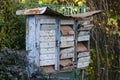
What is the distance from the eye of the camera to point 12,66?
400 centimetres

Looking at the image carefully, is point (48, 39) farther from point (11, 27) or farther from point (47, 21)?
point (11, 27)

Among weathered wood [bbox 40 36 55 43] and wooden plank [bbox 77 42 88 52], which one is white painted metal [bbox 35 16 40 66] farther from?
wooden plank [bbox 77 42 88 52]

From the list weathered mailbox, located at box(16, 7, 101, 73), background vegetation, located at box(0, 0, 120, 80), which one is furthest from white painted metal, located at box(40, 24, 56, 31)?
background vegetation, located at box(0, 0, 120, 80)

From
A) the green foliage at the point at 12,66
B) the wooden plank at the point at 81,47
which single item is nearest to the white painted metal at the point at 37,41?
the green foliage at the point at 12,66

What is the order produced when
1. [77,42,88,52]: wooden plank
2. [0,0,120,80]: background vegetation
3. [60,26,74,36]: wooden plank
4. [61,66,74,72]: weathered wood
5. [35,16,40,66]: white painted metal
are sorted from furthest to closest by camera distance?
[0,0,120,80]: background vegetation
[77,42,88,52]: wooden plank
[61,66,74,72]: weathered wood
[60,26,74,36]: wooden plank
[35,16,40,66]: white painted metal

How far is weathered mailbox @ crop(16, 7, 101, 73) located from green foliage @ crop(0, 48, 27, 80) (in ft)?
1.45

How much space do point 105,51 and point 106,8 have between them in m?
1.15

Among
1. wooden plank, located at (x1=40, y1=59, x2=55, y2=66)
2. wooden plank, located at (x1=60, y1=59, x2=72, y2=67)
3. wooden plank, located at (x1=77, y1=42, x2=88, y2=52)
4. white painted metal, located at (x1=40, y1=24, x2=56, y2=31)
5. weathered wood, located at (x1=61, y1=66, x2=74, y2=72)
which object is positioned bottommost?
weathered wood, located at (x1=61, y1=66, x2=74, y2=72)

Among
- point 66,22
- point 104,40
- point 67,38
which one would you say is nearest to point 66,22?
point 66,22

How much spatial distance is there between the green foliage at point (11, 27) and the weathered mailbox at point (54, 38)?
564mm

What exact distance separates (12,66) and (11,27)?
1.78 m

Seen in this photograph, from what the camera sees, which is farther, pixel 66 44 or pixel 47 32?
pixel 66 44

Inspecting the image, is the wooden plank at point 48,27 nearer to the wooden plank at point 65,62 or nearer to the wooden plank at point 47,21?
the wooden plank at point 47,21

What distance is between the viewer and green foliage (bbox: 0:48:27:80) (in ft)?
12.7
